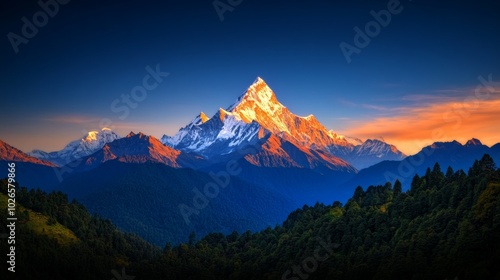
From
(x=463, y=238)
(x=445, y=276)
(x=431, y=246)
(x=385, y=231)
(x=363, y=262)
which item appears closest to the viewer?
(x=445, y=276)

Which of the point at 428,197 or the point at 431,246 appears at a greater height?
the point at 428,197

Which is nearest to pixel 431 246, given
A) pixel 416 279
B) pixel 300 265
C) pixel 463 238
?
pixel 463 238

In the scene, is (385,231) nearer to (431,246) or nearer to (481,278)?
(431,246)

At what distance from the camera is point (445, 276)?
124438mm

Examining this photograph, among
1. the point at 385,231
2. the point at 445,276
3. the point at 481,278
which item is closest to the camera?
the point at 481,278

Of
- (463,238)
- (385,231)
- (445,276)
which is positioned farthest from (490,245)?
(385,231)

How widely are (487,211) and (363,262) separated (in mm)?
44897

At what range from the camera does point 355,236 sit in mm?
195875

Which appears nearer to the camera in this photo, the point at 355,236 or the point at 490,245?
the point at 490,245

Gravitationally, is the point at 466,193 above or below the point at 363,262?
above

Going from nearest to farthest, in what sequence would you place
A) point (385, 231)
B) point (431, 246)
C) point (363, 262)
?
point (431, 246), point (363, 262), point (385, 231)

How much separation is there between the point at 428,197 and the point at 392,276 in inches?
2375

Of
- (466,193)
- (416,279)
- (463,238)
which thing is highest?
(466,193)

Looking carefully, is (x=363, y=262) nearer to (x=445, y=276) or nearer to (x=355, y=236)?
(x=355, y=236)
